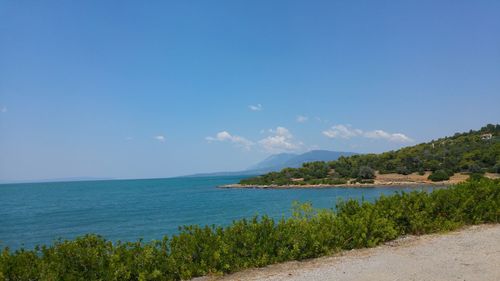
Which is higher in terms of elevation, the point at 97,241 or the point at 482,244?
the point at 97,241

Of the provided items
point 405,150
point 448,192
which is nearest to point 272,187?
point 405,150

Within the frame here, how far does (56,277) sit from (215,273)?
2833mm

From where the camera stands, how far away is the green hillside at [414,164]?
7875 cm

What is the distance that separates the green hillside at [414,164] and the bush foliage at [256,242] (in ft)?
228

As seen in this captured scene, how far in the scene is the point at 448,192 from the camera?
12031 millimetres

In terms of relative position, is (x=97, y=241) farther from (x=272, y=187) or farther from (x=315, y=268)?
(x=272, y=187)

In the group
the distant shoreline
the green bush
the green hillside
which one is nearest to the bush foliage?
the distant shoreline

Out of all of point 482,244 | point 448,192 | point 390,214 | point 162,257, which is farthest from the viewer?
point 448,192

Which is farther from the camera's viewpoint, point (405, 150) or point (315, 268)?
point (405, 150)

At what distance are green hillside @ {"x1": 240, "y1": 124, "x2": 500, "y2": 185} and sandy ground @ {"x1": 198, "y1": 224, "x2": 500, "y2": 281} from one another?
71.7 metres

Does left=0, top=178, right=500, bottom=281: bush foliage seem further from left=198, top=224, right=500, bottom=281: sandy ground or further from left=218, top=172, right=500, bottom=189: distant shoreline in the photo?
left=218, top=172, right=500, bottom=189: distant shoreline

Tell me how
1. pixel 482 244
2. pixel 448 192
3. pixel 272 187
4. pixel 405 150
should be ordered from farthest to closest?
pixel 405 150, pixel 272 187, pixel 448 192, pixel 482 244

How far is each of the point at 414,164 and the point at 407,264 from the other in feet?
298

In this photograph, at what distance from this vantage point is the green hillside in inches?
3100
